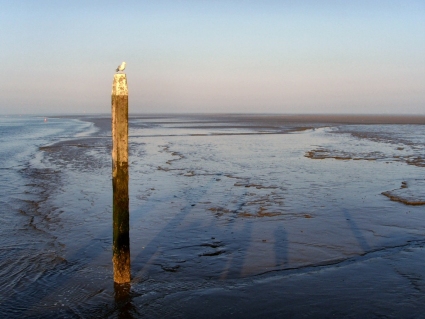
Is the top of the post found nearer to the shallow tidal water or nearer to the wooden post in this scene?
the wooden post

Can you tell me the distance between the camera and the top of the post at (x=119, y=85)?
6.11m

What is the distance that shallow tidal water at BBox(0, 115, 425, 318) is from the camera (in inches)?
230

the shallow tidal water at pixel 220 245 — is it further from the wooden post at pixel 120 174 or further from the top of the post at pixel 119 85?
the top of the post at pixel 119 85

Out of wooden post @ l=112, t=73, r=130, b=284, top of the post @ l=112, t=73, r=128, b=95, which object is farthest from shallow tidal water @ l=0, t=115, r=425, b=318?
top of the post @ l=112, t=73, r=128, b=95

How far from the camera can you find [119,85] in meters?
6.12

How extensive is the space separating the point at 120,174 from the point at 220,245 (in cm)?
267

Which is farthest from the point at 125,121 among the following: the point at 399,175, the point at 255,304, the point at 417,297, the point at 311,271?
the point at 399,175

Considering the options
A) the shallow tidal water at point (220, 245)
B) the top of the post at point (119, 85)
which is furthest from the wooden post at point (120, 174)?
the shallow tidal water at point (220, 245)

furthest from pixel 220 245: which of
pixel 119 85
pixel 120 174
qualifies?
pixel 119 85

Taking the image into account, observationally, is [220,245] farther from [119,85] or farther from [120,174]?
[119,85]

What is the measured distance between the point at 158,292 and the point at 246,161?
14637 mm

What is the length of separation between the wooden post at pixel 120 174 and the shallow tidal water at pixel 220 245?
0.34 metres

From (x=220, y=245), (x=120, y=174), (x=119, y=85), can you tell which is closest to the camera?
(x=119, y=85)

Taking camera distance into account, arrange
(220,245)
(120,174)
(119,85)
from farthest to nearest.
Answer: (220,245), (120,174), (119,85)
